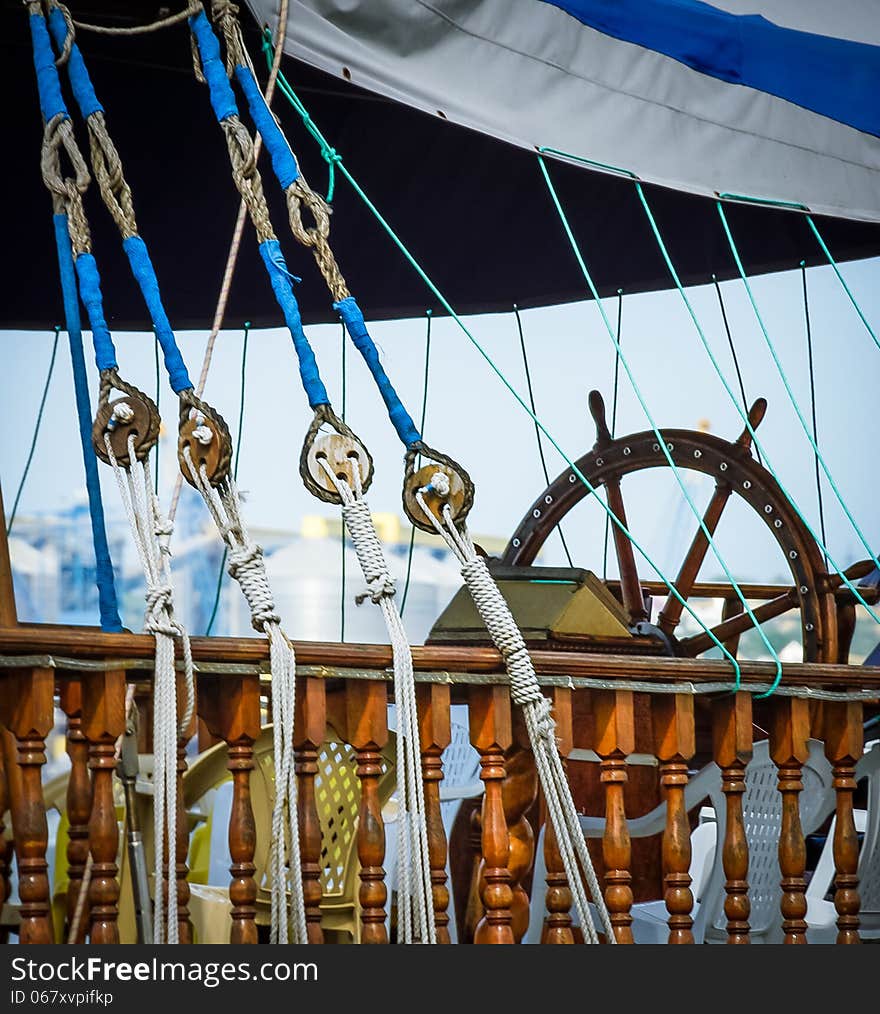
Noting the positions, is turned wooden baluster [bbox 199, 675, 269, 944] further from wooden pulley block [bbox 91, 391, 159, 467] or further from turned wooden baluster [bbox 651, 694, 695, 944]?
turned wooden baluster [bbox 651, 694, 695, 944]

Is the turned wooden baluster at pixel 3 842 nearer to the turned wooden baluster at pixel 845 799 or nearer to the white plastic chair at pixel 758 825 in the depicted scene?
the white plastic chair at pixel 758 825

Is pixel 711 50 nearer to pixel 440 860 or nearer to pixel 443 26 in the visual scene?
pixel 443 26

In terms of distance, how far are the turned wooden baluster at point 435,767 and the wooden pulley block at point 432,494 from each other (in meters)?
0.26

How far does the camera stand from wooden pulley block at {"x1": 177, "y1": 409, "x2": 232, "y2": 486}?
195cm

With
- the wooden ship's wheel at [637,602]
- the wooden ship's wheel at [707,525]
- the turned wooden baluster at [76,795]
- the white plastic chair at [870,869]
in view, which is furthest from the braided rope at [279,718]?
the wooden ship's wheel at [707,525]

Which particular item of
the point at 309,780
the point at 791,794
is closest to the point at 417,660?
the point at 309,780

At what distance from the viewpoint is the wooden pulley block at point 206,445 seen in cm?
195

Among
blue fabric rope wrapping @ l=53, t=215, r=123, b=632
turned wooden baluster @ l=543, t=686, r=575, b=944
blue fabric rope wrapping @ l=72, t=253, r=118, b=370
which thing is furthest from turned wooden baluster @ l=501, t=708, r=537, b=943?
blue fabric rope wrapping @ l=72, t=253, r=118, b=370

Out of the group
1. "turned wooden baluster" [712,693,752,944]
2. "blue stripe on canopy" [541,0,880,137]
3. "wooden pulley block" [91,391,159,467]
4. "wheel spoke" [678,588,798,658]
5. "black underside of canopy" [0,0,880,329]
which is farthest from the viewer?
"wheel spoke" [678,588,798,658]

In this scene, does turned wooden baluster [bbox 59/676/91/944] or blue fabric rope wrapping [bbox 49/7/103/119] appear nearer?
turned wooden baluster [bbox 59/676/91/944]

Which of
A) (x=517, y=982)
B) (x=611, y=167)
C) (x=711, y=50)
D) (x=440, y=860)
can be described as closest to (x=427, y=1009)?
(x=517, y=982)

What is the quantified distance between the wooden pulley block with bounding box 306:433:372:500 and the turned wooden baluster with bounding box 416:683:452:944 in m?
0.32

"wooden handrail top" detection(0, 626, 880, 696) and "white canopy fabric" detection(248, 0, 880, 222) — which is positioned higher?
"white canopy fabric" detection(248, 0, 880, 222)

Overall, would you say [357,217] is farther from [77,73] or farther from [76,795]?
[76,795]
